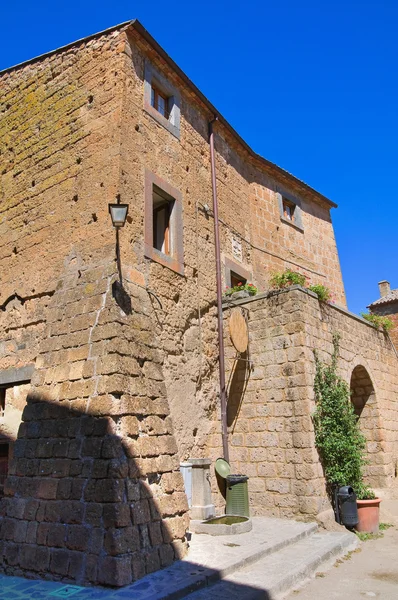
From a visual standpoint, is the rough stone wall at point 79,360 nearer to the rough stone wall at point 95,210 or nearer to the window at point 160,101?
the rough stone wall at point 95,210

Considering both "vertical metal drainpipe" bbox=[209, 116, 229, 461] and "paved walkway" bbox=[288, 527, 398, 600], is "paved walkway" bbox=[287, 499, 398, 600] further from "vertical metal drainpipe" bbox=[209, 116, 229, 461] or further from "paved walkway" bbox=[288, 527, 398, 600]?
"vertical metal drainpipe" bbox=[209, 116, 229, 461]

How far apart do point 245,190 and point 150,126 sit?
156 inches

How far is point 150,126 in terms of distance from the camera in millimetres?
7648

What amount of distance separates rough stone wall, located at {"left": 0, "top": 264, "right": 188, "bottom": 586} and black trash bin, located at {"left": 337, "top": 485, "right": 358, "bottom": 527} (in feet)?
9.60

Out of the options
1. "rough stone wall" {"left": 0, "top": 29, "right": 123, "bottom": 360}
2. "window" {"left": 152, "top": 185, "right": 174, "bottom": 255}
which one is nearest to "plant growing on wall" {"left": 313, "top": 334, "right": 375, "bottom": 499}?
"window" {"left": 152, "top": 185, "right": 174, "bottom": 255}


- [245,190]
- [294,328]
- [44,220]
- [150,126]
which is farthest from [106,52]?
[294,328]

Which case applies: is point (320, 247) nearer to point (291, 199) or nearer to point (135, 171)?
point (291, 199)

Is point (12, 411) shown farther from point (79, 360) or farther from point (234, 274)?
point (234, 274)

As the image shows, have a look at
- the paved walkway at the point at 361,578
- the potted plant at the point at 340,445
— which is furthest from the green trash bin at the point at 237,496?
the paved walkway at the point at 361,578

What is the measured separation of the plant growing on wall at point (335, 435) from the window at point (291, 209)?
19.2 feet

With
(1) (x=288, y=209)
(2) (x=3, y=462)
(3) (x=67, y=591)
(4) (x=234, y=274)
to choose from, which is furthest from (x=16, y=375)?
(1) (x=288, y=209)

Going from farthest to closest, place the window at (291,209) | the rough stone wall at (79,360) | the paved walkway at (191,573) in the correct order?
the window at (291,209) < the rough stone wall at (79,360) < the paved walkway at (191,573)

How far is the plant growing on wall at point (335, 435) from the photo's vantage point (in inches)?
272

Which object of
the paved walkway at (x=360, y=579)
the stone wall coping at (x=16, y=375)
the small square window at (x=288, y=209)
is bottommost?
the paved walkway at (x=360, y=579)
